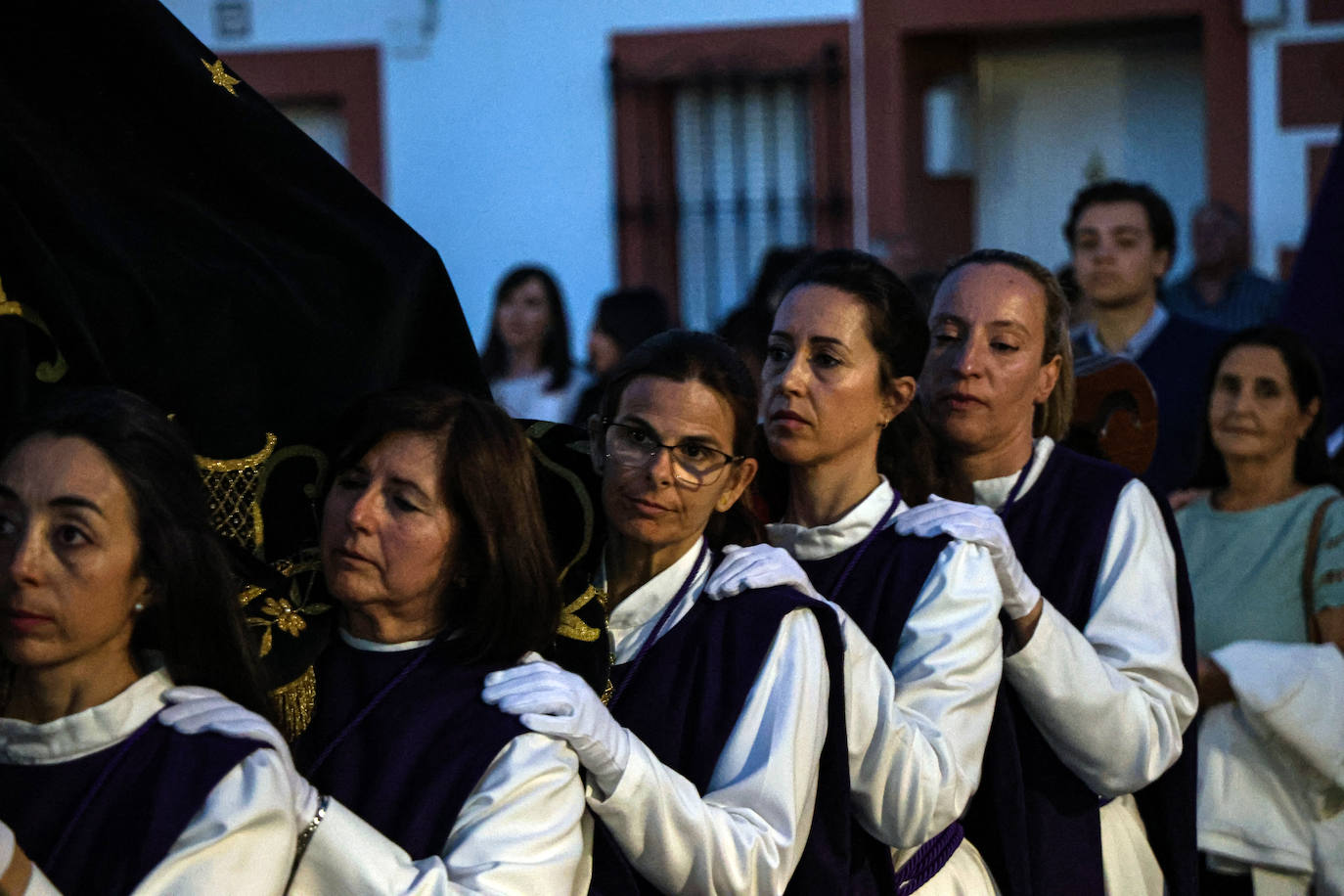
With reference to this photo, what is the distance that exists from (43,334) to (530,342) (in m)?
4.10

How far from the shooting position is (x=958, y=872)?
3.16 meters

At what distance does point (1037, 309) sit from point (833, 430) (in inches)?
22.9

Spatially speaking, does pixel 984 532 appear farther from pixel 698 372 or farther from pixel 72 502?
pixel 72 502

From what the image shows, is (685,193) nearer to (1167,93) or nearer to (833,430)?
(1167,93)

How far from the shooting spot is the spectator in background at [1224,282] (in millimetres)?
6668

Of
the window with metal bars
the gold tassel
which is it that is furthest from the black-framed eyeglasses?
the window with metal bars

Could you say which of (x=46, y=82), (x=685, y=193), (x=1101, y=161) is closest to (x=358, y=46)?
(x=685, y=193)

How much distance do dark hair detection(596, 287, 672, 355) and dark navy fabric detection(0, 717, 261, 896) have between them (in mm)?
3928

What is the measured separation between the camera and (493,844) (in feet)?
7.79

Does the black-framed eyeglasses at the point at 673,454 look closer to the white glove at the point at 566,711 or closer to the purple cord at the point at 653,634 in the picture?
the purple cord at the point at 653,634

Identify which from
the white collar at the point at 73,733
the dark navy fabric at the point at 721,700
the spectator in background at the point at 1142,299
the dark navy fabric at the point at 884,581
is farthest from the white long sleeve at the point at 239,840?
the spectator in background at the point at 1142,299

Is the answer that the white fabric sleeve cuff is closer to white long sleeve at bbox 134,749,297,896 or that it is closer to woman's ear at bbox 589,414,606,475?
white long sleeve at bbox 134,749,297,896

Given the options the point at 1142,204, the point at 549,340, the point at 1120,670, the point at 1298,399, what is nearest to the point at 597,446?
the point at 1120,670

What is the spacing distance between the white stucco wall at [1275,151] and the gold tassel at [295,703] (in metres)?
5.88
